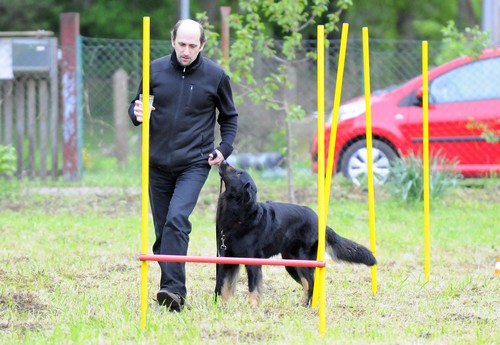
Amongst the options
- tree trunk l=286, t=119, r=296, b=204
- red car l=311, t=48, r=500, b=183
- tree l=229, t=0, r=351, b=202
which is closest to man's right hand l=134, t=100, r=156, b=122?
tree l=229, t=0, r=351, b=202

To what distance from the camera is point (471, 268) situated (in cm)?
753

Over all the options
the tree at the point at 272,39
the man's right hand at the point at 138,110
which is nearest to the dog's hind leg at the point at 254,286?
the man's right hand at the point at 138,110

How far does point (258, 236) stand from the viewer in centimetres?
582

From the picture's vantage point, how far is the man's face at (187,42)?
5426mm

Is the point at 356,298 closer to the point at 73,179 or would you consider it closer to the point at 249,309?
the point at 249,309

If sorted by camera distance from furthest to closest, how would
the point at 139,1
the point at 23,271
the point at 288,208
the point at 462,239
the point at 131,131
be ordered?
the point at 139,1, the point at 131,131, the point at 462,239, the point at 23,271, the point at 288,208

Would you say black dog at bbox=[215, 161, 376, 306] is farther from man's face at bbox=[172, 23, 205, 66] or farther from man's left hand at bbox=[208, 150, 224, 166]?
man's face at bbox=[172, 23, 205, 66]

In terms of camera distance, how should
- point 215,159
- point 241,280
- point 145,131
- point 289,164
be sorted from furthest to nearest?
point 289,164 < point 241,280 < point 215,159 < point 145,131

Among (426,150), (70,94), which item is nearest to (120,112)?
(70,94)

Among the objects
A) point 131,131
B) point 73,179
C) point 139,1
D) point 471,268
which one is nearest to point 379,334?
point 471,268

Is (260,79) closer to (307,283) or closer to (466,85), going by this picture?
(466,85)

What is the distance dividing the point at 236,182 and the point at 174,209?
1.30ft

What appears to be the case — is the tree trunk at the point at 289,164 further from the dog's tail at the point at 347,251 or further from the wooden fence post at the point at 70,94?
A: the dog's tail at the point at 347,251

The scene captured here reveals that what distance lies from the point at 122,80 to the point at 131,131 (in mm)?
2370
